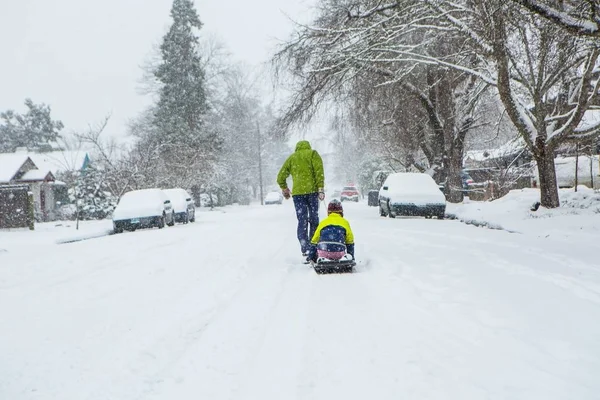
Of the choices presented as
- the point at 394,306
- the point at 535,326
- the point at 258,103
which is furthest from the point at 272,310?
the point at 258,103

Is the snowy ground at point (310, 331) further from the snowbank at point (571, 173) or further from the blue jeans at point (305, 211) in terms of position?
the snowbank at point (571, 173)

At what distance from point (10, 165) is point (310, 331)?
4048 cm

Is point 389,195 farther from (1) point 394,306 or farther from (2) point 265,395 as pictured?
(2) point 265,395

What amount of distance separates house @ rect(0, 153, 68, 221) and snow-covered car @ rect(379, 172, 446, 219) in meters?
Answer: 26.0

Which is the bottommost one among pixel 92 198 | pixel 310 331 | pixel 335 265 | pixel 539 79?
pixel 310 331

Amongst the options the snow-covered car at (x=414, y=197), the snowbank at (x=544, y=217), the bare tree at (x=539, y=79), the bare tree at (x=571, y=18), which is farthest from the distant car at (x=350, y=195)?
the bare tree at (x=571, y=18)

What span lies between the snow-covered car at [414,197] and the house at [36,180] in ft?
85.5

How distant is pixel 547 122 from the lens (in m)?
13.0

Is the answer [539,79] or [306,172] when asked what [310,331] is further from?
[539,79]

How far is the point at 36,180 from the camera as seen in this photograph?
127ft

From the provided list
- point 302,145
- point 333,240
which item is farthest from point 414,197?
point 333,240

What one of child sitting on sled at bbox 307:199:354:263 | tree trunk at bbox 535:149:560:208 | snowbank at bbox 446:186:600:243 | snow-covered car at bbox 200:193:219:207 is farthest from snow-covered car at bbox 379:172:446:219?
snow-covered car at bbox 200:193:219:207

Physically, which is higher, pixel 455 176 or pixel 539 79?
pixel 539 79

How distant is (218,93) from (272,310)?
42.6 metres
